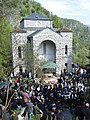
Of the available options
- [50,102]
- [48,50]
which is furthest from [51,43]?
[50,102]

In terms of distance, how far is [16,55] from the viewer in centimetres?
3119

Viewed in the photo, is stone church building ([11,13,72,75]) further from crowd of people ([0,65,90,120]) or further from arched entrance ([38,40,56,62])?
crowd of people ([0,65,90,120])

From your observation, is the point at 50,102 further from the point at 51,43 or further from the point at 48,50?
the point at 48,50

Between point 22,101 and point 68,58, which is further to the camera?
point 68,58

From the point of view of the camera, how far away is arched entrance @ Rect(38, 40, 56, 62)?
3428 cm

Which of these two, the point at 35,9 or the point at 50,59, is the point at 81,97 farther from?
the point at 35,9

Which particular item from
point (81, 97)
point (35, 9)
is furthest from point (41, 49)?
point (35, 9)

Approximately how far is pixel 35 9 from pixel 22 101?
238ft

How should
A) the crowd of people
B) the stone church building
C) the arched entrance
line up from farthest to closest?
the arched entrance < the stone church building < the crowd of people

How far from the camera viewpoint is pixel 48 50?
34.7 m

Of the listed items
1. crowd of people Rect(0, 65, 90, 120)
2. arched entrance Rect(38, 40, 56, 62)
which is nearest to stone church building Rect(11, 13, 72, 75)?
arched entrance Rect(38, 40, 56, 62)

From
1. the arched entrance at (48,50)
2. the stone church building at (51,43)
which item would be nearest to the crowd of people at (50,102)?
the stone church building at (51,43)

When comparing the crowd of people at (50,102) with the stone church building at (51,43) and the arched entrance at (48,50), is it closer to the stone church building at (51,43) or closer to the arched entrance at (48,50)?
the stone church building at (51,43)

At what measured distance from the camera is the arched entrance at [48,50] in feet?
112
